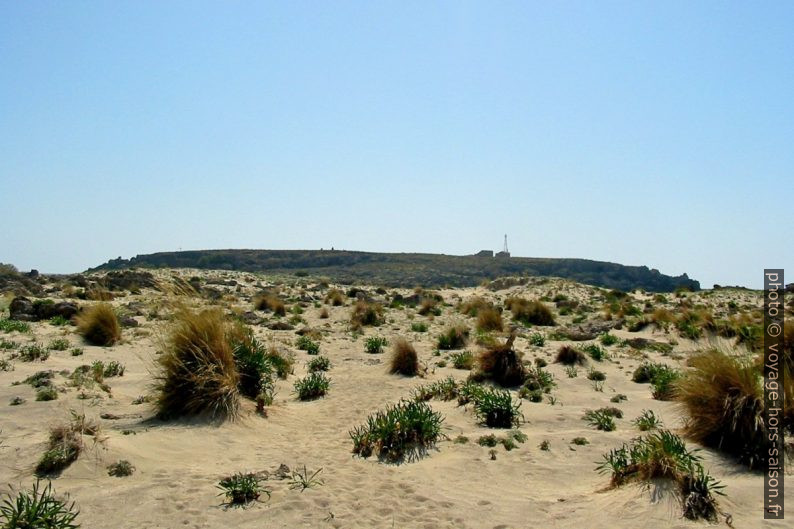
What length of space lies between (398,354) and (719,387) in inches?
250

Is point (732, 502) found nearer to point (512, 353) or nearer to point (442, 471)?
point (442, 471)

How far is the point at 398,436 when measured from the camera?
683 cm

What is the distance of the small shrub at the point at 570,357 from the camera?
1229 centimetres

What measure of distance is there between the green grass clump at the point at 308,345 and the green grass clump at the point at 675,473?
9.02m

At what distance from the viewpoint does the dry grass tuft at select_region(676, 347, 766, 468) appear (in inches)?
224

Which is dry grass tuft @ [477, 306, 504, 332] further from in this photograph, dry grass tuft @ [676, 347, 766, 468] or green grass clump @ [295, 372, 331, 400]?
dry grass tuft @ [676, 347, 766, 468]

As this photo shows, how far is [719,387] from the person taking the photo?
6145 millimetres

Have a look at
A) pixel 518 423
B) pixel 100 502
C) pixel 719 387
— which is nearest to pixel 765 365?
pixel 719 387

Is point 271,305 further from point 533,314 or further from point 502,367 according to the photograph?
point 502,367

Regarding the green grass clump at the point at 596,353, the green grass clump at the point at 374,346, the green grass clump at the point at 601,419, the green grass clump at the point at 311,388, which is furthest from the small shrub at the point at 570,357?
the green grass clump at the point at 311,388

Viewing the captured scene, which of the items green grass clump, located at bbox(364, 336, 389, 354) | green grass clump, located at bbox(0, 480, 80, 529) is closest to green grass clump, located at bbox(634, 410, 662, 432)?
green grass clump, located at bbox(0, 480, 80, 529)

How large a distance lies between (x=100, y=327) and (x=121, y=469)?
806cm

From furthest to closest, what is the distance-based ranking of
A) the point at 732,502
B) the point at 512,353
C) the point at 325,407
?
the point at 512,353, the point at 325,407, the point at 732,502

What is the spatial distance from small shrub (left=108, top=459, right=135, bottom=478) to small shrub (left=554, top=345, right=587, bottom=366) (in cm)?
911
